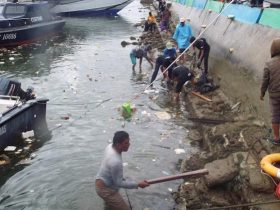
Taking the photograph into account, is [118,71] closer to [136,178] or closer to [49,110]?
[49,110]

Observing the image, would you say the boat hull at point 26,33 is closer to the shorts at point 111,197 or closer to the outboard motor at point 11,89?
the outboard motor at point 11,89

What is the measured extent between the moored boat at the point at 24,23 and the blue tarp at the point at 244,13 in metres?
11.8

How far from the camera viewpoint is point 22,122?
855cm

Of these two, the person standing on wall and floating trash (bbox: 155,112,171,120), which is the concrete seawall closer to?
the person standing on wall

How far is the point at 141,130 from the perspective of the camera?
9.61 m

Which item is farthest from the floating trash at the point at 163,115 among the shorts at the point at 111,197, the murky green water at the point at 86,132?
the shorts at the point at 111,197

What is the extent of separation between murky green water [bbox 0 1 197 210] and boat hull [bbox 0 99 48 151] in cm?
47

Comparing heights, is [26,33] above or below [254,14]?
below

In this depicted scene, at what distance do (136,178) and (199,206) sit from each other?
66.2 inches

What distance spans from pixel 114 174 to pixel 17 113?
3936 mm

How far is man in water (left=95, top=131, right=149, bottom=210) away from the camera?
16.5ft

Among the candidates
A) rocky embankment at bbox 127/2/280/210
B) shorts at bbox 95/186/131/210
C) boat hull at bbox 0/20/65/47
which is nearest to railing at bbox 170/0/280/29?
rocky embankment at bbox 127/2/280/210

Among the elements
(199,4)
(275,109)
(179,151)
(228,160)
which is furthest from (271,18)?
(199,4)

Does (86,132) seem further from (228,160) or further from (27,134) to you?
(228,160)
